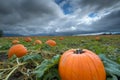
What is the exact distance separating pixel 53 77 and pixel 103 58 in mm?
798

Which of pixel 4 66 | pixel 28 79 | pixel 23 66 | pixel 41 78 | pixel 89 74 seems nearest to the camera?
pixel 89 74

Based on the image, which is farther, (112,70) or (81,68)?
(112,70)

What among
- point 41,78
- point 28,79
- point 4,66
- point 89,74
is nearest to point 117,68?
point 89,74

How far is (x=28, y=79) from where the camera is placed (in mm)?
2676

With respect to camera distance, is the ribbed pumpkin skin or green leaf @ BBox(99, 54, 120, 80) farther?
green leaf @ BBox(99, 54, 120, 80)

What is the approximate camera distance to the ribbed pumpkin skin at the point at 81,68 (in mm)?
2172

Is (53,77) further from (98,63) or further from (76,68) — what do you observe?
(98,63)

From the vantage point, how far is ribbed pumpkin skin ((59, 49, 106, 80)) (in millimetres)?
2172

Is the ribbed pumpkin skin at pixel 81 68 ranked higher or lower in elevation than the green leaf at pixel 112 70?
higher

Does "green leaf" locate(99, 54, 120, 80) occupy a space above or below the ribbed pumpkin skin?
below

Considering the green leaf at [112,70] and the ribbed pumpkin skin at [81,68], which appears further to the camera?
the green leaf at [112,70]

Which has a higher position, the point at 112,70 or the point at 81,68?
the point at 81,68

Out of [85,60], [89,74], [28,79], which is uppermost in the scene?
[85,60]

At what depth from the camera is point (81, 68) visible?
2182mm
